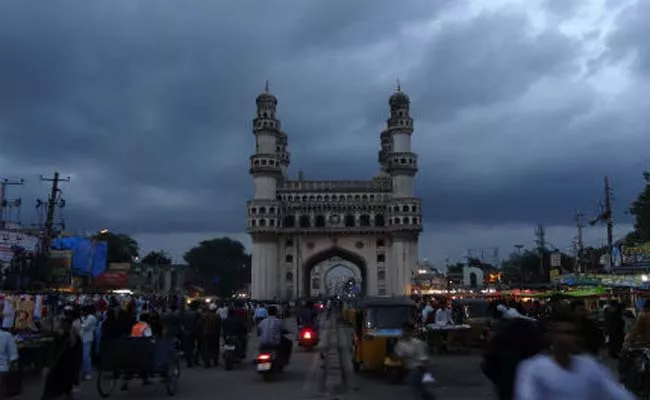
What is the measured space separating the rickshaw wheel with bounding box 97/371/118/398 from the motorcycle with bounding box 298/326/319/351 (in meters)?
9.68

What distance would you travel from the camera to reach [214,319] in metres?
16.6

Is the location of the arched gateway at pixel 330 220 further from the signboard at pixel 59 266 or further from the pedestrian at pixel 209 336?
the pedestrian at pixel 209 336

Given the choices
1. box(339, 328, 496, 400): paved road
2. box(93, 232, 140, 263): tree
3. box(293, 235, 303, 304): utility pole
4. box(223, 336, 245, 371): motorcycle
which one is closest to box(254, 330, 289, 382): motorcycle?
box(339, 328, 496, 400): paved road

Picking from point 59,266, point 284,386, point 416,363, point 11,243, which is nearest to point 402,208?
point 59,266

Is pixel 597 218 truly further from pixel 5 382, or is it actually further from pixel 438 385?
pixel 5 382

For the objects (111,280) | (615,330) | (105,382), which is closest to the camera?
(105,382)

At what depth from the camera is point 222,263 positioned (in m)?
110

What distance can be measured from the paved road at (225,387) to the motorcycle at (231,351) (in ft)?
0.66

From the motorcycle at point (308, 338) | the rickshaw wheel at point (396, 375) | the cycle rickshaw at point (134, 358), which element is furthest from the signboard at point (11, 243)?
the rickshaw wheel at point (396, 375)

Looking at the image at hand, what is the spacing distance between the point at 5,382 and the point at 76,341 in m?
1.00

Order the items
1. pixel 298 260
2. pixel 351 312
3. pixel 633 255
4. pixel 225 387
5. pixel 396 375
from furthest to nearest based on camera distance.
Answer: pixel 298 260
pixel 633 255
pixel 351 312
pixel 396 375
pixel 225 387

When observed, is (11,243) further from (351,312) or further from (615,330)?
(615,330)

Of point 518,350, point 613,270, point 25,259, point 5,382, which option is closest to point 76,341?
point 5,382

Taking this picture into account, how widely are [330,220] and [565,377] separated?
69927 millimetres
